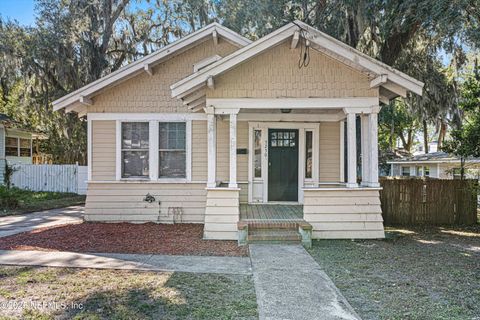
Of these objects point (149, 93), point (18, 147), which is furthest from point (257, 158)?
point (18, 147)

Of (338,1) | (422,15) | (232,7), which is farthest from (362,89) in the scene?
(232,7)

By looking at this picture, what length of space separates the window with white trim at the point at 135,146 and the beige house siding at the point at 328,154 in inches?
193

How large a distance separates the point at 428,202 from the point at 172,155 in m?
7.42

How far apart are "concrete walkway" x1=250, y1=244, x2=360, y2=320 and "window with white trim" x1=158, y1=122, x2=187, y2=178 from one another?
4094 millimetres

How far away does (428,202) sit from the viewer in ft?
31.8

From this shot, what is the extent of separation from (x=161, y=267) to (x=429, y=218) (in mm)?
7998

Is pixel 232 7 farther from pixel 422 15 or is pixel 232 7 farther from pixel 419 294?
pixel 419 294

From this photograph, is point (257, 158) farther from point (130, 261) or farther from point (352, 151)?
point (130, 261)

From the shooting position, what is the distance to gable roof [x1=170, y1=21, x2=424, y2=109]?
7070 mm

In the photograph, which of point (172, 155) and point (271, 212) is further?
point (172, 155)

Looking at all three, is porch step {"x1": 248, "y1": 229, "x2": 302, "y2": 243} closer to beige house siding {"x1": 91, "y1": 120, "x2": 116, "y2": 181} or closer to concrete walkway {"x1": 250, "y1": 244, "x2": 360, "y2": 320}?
concrete walkway {"x1": 250, "y1": 244, "x2": 360, "y2": 320}

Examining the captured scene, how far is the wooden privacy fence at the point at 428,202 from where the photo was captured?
31.7 feet

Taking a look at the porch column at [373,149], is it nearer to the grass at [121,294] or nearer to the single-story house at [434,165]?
the grass at [121,294]

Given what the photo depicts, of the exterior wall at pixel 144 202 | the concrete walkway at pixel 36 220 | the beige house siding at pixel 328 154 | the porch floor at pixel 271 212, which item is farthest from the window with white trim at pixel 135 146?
the beige house siding at pixel 328 154
